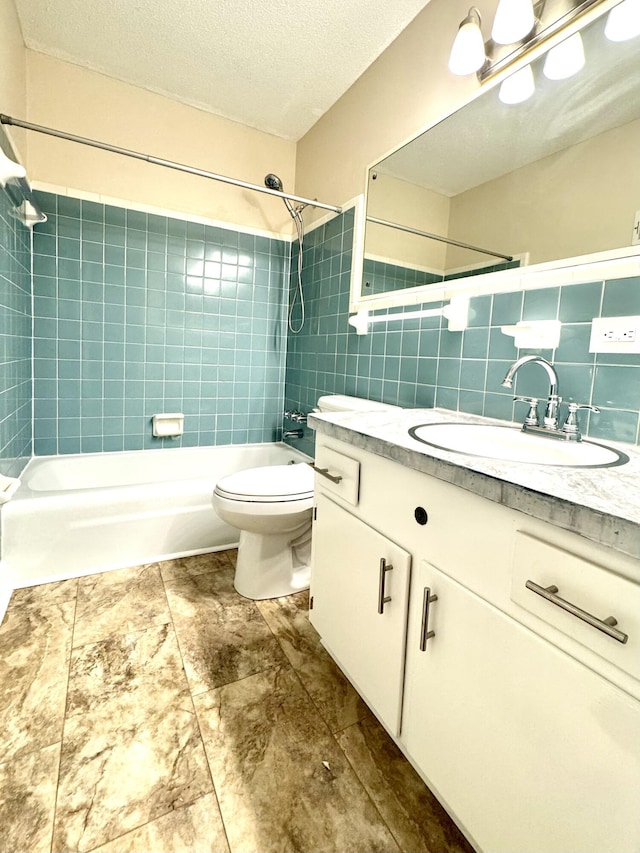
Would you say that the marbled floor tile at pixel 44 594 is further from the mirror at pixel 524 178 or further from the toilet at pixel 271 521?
the mirror at pixel 524 178

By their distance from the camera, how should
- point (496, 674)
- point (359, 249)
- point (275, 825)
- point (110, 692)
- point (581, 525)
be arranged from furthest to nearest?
point (359, 249) < point (110, 692) < point (275, 825) < point (496, 674) < point (581, 525)

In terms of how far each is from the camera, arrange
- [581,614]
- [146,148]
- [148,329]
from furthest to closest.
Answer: [148,329], [146,148], [581,614]

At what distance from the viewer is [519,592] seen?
609mm

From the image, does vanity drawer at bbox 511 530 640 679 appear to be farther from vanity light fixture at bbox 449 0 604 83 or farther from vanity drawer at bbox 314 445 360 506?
vanity light fixture at bbox 449 0 604 83

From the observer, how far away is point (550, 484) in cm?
60

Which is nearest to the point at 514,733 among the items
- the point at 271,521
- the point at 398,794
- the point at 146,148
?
the point at 398,794

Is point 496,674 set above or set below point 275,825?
above

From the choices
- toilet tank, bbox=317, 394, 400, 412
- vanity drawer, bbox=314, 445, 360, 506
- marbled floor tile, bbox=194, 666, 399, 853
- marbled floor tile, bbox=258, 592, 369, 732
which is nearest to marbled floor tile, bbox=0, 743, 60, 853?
marbled floor tile, bbox=194, 666, 399, 853

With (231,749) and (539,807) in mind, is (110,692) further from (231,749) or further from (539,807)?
(539,807)

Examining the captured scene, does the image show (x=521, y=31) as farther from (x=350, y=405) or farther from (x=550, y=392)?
(x=350, y=405)

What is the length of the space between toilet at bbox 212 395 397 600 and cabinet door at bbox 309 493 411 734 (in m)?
0.31

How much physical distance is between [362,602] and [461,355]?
90cm

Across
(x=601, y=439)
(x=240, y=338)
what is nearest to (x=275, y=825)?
(x=601, y=439)

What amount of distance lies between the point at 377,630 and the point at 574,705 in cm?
49
